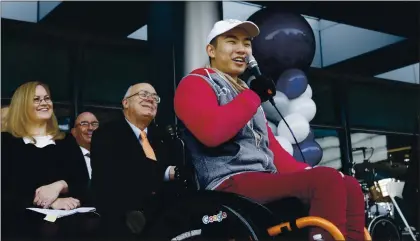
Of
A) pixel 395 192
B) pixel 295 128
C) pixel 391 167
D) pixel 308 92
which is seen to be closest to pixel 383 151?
pixel 391 167

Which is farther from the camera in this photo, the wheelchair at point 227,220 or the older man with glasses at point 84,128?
the older man with glasses at point 84,128

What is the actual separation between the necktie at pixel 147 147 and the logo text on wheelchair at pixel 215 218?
2.12 ft

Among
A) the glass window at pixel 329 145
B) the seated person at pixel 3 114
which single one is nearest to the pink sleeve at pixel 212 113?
the seated person at pixel 3 114

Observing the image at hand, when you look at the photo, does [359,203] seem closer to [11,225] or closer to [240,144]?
[240,144]

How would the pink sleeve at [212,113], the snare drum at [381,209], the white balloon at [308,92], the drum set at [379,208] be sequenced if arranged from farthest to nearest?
the snare drum at [381,209] → the drum set at [379,208] → the white balloon at [308,92] → the pink sleeve at [212,113]

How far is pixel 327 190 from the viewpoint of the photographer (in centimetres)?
171

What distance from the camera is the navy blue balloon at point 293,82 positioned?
3.14 m

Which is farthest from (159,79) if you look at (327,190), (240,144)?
(327,190)

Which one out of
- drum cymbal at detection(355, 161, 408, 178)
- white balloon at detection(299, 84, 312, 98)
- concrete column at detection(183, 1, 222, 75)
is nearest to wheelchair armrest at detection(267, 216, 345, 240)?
concrete column at detection(183, 1, 222, 75)

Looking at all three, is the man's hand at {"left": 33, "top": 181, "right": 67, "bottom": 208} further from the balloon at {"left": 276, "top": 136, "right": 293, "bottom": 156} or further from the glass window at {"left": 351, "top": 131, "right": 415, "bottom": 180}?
the glass window at {"left": 351, "top": 131, "right": 415, "bottom": 180}

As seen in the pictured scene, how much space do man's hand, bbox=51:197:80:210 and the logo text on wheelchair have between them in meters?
0.65

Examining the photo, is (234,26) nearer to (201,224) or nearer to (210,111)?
(210,111)

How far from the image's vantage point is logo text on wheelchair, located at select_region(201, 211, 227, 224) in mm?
1751

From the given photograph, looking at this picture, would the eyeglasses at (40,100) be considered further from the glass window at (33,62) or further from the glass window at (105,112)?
the glass window at (105,112)
